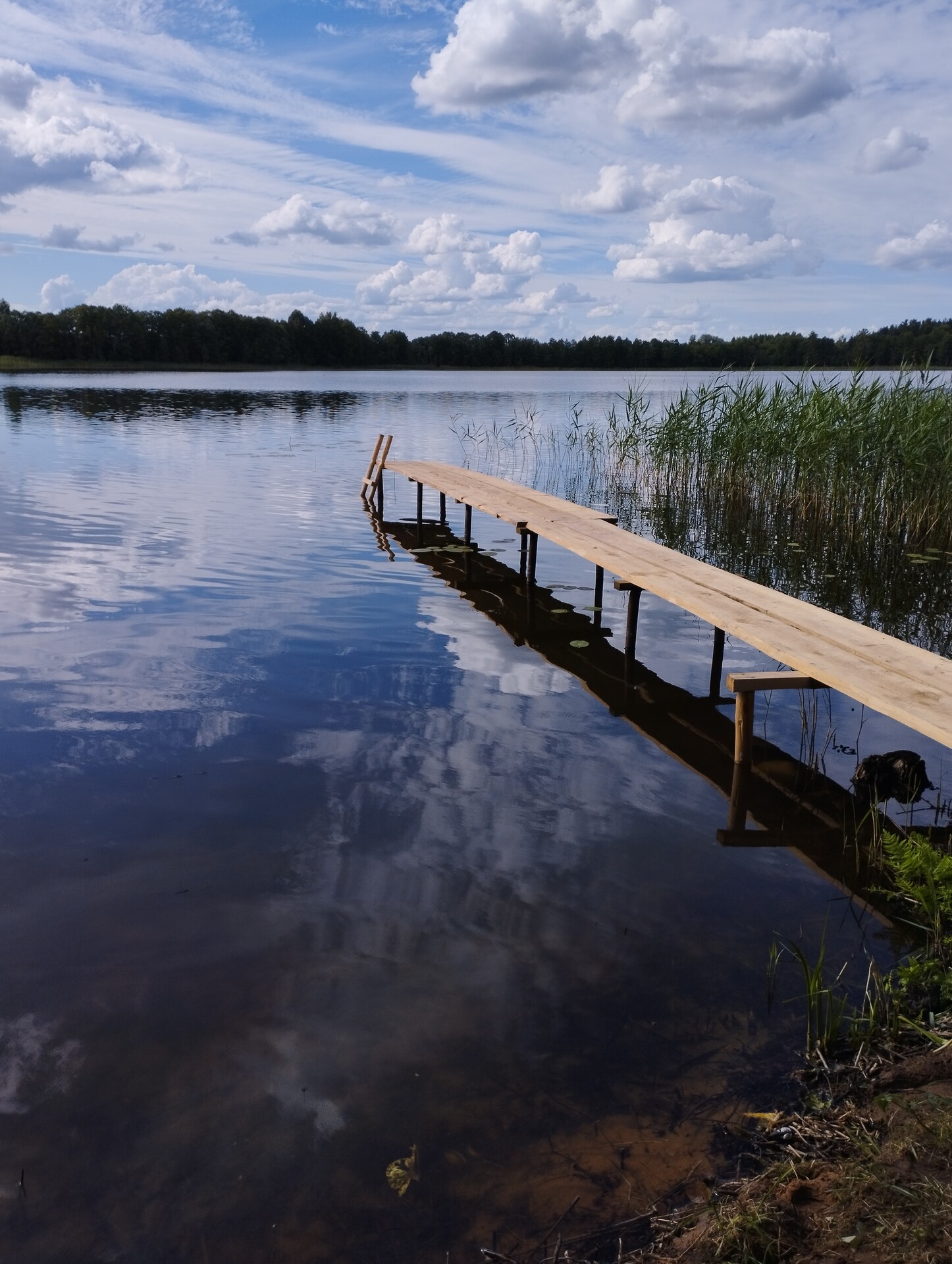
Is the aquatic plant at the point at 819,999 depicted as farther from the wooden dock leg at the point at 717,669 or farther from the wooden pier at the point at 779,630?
the wooden dock leg at the point at 717,669

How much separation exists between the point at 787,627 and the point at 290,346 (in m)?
91.5

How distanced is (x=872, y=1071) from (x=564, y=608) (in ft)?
22.7

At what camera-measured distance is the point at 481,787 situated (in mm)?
5203

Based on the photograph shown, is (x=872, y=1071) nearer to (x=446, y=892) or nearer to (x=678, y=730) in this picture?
(x=446, y=892)

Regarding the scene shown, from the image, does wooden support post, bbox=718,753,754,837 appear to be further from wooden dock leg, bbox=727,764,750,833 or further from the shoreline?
the shoreline

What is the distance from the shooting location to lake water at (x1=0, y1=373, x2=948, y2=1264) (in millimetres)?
2621

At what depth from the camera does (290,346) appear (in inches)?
3568

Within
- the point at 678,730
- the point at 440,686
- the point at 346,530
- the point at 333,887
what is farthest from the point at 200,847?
the point at 346,530

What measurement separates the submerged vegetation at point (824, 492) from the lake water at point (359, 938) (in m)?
2.78

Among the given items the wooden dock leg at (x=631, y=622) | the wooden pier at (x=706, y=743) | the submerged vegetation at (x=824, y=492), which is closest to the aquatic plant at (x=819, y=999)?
the wooden pier at (x=706, y=743)

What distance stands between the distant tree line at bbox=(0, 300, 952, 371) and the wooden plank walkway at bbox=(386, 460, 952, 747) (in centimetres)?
5205

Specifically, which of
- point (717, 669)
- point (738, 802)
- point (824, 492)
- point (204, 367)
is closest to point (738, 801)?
point (738, 802)

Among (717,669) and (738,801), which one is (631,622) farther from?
(738,801)

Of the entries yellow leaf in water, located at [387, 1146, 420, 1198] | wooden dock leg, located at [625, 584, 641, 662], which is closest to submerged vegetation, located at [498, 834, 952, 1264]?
yellow leaf in water, located at [387, 1146, 420, 1198]
